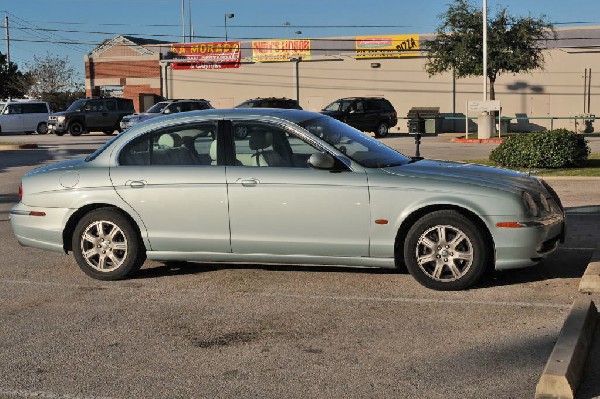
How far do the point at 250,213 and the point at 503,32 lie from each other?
32.9 metres

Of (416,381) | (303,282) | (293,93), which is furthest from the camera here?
(293,93)

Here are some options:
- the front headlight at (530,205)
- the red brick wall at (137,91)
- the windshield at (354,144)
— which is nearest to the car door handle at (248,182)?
the windshield at (354,144)

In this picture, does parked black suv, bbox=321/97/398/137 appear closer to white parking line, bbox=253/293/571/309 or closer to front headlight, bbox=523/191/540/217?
front headlight, bbox=523/191/540/217

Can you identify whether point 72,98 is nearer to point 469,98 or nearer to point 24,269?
point 469,98

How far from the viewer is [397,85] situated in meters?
48.7

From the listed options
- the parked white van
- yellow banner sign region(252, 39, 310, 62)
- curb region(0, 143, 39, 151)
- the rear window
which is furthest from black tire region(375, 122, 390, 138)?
the parked white van

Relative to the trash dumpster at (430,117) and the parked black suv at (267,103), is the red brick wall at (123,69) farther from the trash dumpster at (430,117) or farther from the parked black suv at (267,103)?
the parked black suv at (267,103)

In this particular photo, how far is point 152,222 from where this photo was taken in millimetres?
7496

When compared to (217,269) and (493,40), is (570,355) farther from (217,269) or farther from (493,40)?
(493,40)

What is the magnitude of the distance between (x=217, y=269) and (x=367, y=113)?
29.6m

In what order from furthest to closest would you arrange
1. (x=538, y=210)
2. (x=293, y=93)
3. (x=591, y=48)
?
1. (x=293, y=93)
2. (x=591, y=48)
3. (x=538, y=210)

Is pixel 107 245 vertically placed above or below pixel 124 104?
below

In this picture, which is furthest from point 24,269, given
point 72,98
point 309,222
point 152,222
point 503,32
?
point 72,98

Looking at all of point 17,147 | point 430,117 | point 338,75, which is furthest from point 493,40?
point 17,147
